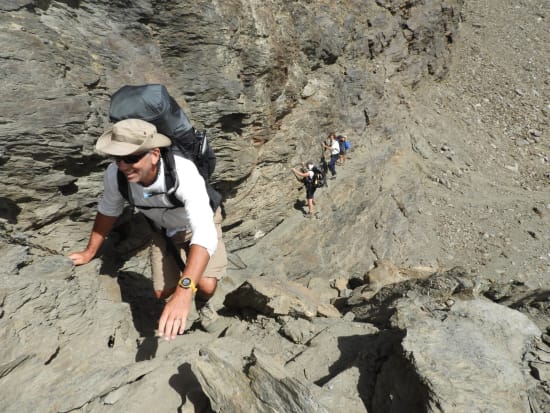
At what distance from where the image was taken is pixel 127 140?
349 cm

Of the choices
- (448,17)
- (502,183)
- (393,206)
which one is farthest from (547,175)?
(448,17)

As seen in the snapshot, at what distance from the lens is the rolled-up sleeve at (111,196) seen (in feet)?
13.9

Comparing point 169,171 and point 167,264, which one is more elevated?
point 169,171

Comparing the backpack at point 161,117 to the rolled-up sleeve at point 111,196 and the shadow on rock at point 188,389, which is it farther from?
the shadow on rock at point 188,389

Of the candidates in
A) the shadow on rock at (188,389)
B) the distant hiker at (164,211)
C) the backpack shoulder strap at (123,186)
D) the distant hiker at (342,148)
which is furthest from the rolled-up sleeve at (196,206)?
the distant hiker at (342,148)

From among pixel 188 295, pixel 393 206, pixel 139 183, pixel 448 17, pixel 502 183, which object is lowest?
pixel 393 206

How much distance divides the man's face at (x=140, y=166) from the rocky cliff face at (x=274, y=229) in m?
1.92

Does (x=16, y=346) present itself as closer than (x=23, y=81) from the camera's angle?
Yes

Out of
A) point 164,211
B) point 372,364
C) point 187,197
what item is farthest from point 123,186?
point 372,364

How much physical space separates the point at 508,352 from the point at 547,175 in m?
16.8

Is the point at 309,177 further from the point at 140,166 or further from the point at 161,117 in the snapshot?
the point at 140,166

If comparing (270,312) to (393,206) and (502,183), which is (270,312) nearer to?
(393,206)

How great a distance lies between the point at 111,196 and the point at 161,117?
1.20m

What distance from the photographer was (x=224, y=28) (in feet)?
26.1
